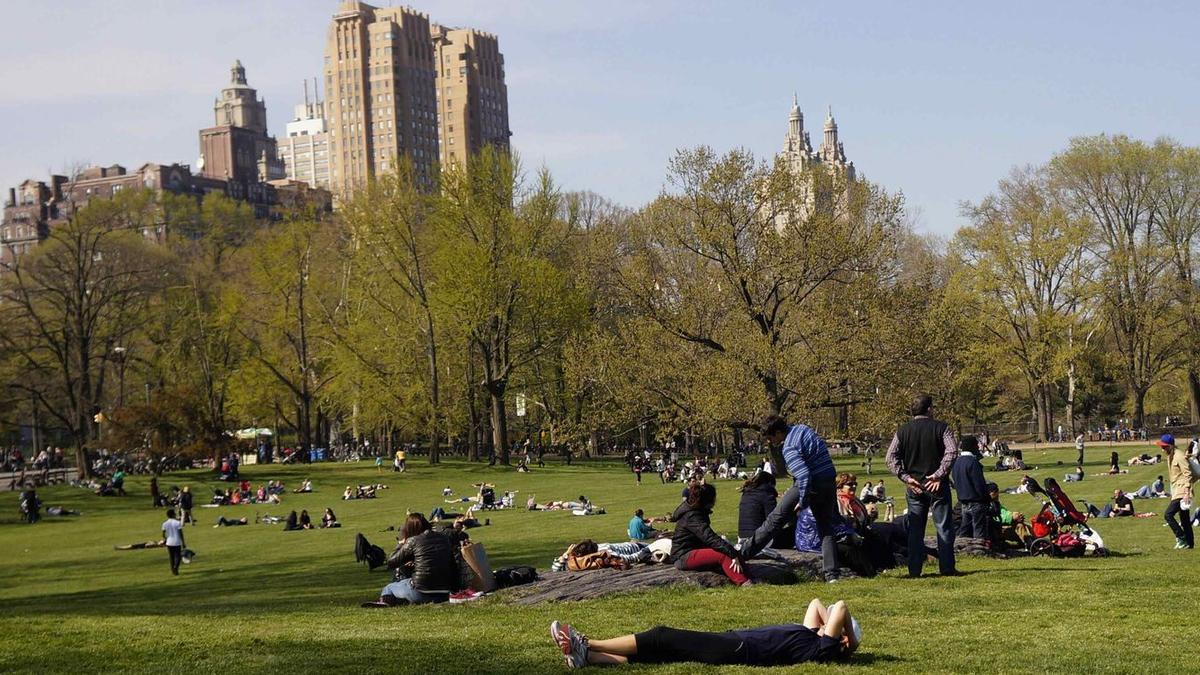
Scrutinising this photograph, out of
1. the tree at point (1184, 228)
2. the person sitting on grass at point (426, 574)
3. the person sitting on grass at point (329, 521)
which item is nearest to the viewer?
the person sitting on grass at point (426, 574)

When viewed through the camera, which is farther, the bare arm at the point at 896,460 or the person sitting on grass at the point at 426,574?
the person sitting on grass at the point at 426,574

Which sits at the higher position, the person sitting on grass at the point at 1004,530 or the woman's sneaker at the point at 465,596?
the person sitting on grass at the point at 1004,530

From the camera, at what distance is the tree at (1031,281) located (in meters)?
69.5

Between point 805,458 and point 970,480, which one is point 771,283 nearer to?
point 970,480

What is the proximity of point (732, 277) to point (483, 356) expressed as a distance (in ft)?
66.9

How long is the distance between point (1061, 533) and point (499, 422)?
46.5m

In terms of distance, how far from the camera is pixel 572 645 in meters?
9.47

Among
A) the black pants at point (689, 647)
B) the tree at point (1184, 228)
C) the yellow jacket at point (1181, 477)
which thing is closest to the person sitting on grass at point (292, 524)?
the yellow jacket at point (1181, 477)

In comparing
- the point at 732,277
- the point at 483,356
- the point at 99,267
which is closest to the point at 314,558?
the point at 732,277

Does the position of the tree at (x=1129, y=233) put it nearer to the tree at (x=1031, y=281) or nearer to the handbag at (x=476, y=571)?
the tree at (x=1031, y=281)

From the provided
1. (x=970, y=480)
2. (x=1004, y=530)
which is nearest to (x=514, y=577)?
(x=970, y=480)

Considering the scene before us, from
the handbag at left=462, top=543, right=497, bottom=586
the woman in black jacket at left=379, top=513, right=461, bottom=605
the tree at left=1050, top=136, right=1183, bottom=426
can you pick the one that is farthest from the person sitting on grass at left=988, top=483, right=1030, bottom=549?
the tree at left=1050, top=136, right=1183, bottom=426

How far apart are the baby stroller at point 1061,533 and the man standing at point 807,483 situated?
12.9ft

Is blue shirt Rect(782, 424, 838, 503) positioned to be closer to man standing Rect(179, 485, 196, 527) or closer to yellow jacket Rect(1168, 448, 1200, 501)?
yellow jacket Rect(1168, 448, 1200, 501)
